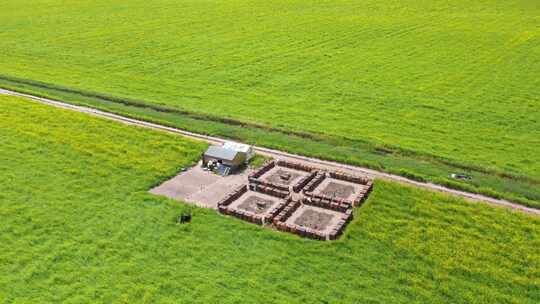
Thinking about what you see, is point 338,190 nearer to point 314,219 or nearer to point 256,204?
point 314,219

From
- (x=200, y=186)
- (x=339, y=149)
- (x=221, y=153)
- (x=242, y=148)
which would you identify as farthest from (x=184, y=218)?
(x=339, y=149)

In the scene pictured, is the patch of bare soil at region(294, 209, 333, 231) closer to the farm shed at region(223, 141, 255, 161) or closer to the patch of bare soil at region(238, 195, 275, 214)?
the patch of bare soil at region(238, 195, 275, 214)

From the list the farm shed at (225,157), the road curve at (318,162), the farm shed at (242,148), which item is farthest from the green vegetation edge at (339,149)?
the farm shed at (225,157)

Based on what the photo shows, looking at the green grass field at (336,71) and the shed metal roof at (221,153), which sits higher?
the green grass field at (336,71)

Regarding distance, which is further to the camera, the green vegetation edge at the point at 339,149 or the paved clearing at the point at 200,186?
the green vegetation edge at the point at 339,149

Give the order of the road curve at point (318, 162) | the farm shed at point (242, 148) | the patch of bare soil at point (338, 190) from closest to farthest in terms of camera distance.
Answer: the road curve at point (318, 162) < the patch of bare soil at point (338, 190) < the farm shed at point (242, 148)

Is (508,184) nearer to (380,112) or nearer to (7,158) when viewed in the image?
(380,112)

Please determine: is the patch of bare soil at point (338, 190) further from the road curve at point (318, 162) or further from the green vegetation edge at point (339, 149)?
the green vegetation edge at point (339, 149)
